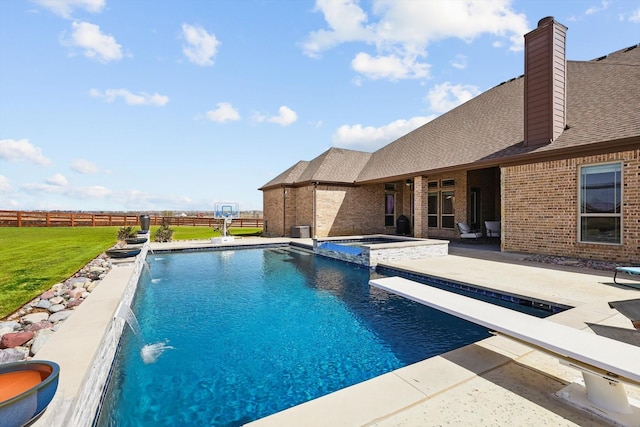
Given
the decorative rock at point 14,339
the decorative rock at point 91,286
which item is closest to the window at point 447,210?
the decorative rock at point 91,286

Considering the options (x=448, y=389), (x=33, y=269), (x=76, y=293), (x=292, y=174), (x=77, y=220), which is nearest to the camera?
(x=448, y=389)

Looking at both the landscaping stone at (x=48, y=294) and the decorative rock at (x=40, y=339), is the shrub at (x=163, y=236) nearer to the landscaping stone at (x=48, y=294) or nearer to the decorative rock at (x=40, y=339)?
the landscaping stone at (x=48, y=294)

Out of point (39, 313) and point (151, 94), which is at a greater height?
point (151, 94)

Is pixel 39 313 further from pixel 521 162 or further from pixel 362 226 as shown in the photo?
pixel 362 226

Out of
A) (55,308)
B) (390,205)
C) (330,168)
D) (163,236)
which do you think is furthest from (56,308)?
(390,205)

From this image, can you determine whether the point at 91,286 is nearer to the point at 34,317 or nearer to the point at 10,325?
the point at 34,317

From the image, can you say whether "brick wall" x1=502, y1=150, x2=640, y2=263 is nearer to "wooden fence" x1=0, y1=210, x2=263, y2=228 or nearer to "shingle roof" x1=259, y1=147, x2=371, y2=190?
"shingle roof" x1=259, y1=147, x2=371, y2=190

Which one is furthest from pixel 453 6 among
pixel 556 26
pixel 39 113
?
pixel 39 113

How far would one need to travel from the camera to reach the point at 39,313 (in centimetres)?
517

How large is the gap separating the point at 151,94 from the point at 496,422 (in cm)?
1500

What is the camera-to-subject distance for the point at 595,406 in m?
2.56

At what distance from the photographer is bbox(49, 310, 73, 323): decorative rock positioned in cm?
489

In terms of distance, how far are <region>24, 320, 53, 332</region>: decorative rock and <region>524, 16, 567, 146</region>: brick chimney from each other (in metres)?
13.7

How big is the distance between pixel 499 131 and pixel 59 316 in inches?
605
